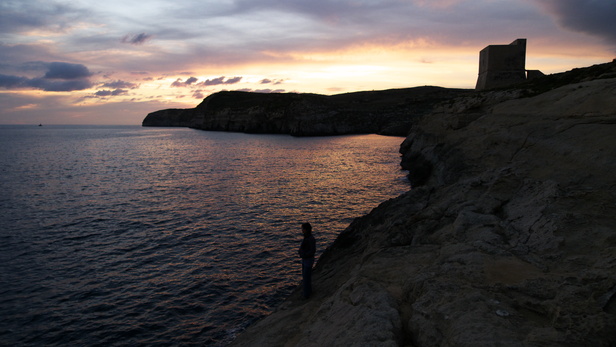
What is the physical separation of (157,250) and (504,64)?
4634cm

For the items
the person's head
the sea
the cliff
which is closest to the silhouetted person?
the person's head

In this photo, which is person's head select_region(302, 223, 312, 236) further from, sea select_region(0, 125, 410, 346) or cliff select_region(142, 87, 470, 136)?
cliff select_region(142, 87, 470, 136)

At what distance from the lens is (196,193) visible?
34.2 m

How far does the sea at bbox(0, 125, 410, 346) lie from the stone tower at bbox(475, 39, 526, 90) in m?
21.0

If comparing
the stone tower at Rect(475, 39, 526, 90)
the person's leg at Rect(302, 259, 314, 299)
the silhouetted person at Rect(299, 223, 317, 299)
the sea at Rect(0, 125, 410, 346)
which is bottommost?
the sea at Rect(0, 125, 410, 346)

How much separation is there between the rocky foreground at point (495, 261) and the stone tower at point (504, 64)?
Result: 29.8 metres

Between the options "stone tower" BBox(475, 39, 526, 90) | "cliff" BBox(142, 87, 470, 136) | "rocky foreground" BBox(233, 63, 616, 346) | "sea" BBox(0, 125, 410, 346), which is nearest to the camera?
"rocky foreground" BBox(233, 63, 616, 346)

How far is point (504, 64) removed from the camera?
45812 millimetres

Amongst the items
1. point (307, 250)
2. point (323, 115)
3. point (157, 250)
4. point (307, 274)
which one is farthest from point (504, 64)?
point (323, 115)

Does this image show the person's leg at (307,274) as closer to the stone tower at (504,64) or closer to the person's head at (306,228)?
the person's head at (306,228)

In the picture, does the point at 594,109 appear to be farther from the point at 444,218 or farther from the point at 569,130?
the point at 444,218

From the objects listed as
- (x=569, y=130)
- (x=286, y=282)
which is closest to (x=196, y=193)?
(x=286, y=282)

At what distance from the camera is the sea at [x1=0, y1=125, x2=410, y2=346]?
1320 cm

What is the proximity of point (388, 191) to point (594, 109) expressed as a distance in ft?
60.7
